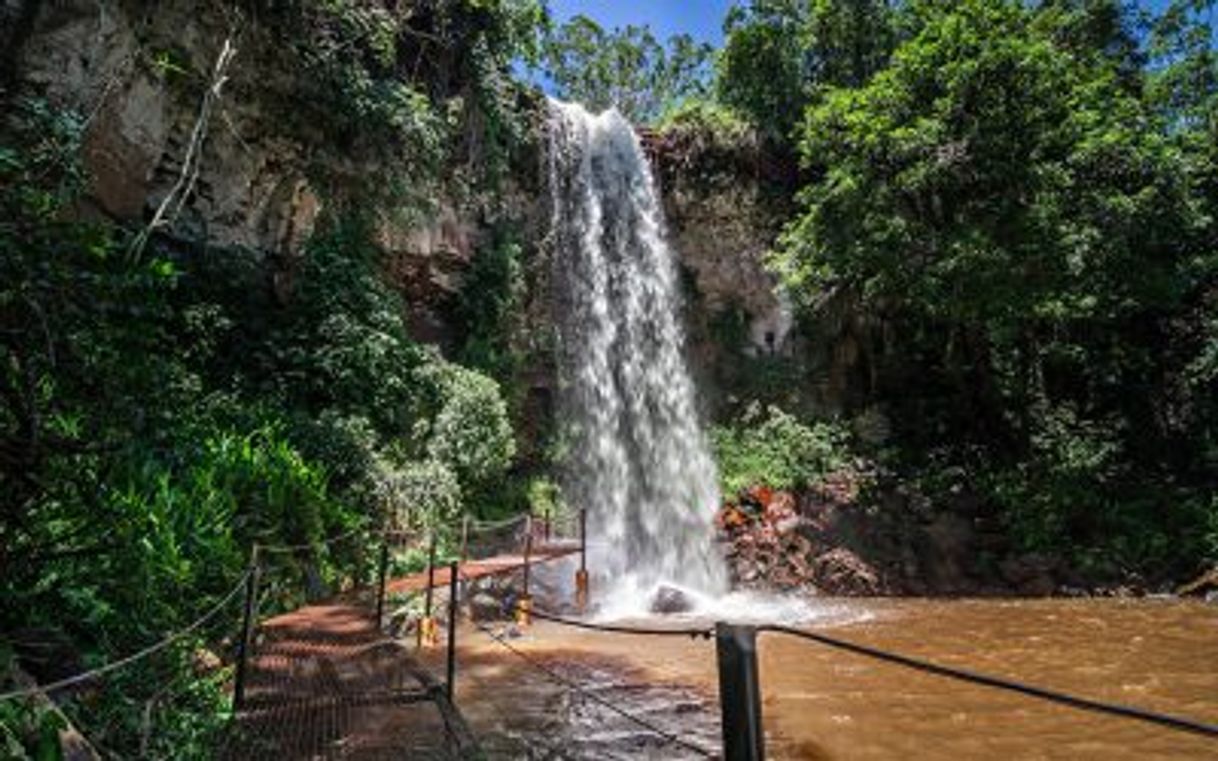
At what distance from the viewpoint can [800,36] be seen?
60.2ft

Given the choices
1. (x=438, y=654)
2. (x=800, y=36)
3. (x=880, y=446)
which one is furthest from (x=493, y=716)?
(x=800, y=36)

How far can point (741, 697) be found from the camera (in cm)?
223

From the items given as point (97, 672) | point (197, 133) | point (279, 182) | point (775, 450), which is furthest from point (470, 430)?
point (97, 672)

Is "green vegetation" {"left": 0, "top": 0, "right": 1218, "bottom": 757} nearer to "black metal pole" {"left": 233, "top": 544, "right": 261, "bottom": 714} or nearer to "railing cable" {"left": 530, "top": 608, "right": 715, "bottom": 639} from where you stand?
"black metal pole" {"left": 233, "top": 544, "right": 261, "bottom": 714}

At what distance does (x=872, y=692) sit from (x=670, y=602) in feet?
17.4

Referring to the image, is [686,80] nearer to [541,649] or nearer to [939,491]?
[939,491]

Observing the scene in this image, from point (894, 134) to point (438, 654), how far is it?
11075mm

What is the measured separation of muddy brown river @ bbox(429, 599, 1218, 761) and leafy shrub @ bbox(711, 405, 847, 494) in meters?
5.26

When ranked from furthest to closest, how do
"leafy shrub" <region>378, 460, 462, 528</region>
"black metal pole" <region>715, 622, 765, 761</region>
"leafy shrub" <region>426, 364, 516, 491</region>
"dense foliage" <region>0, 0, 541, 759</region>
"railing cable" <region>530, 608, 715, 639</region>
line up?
"leafy shrub" <region>426, 364, 516, 491</region> < "leafy shrub" <region>378, 460, 462, 528</region> < "dense foliage" <region>0, 0, 541, 759</region> < "railing cable" <region>530, 608, 715, 639</region> < "black metal pole" <region>715, 622, 765, 761</region>

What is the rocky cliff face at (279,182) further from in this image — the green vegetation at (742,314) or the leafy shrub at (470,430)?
the leafy shrub at (470,430)

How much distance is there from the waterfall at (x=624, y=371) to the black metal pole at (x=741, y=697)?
11.5 meters

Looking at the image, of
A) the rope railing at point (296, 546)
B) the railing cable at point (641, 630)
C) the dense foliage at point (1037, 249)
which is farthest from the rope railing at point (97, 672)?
the dense foliage at point (1037, 249)

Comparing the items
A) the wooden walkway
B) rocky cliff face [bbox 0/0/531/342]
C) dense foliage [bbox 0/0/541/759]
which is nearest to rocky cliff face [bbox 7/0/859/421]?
rocky cliff face [bbox 0/0/531/342]

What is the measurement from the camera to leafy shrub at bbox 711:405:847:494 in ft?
50.5
